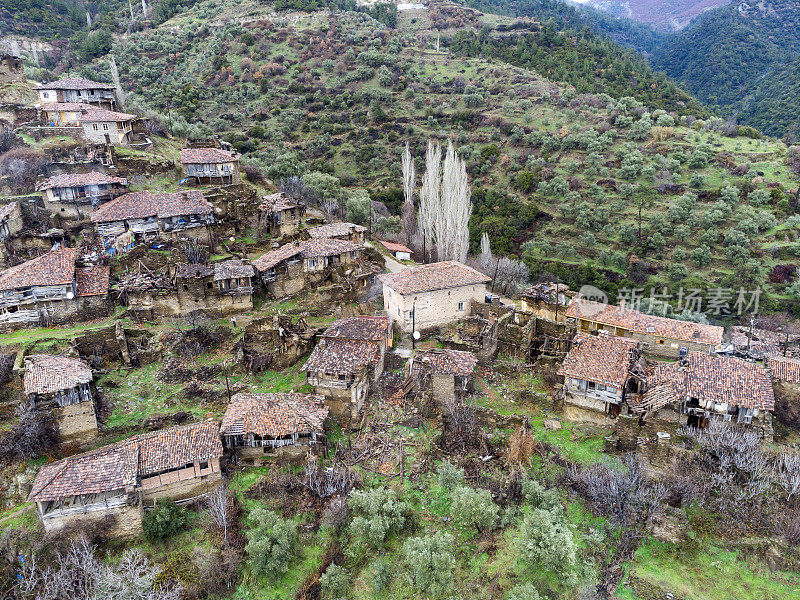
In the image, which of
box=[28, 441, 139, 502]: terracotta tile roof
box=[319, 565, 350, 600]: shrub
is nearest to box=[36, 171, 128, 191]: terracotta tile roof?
box=[28, 441, 139, 502]: terracotta tile roof

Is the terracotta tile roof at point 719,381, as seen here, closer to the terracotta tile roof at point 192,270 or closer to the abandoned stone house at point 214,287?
the abandoned stone house at point 214,287

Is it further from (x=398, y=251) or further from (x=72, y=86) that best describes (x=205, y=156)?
(x=398, y=251)

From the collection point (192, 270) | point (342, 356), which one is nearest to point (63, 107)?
point (192, 270)

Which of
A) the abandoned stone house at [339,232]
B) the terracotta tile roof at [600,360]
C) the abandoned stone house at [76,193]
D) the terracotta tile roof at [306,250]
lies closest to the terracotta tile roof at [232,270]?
the terracotta tile roof at [306,250]

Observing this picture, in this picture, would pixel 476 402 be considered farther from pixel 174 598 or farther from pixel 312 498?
pixel 174 598

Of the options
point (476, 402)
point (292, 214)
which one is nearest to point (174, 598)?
point (476, 402)

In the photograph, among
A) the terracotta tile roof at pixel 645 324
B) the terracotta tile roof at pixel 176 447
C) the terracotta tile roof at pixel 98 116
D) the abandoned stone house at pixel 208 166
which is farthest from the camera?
the terracotta tile roof at pixel 98 116
